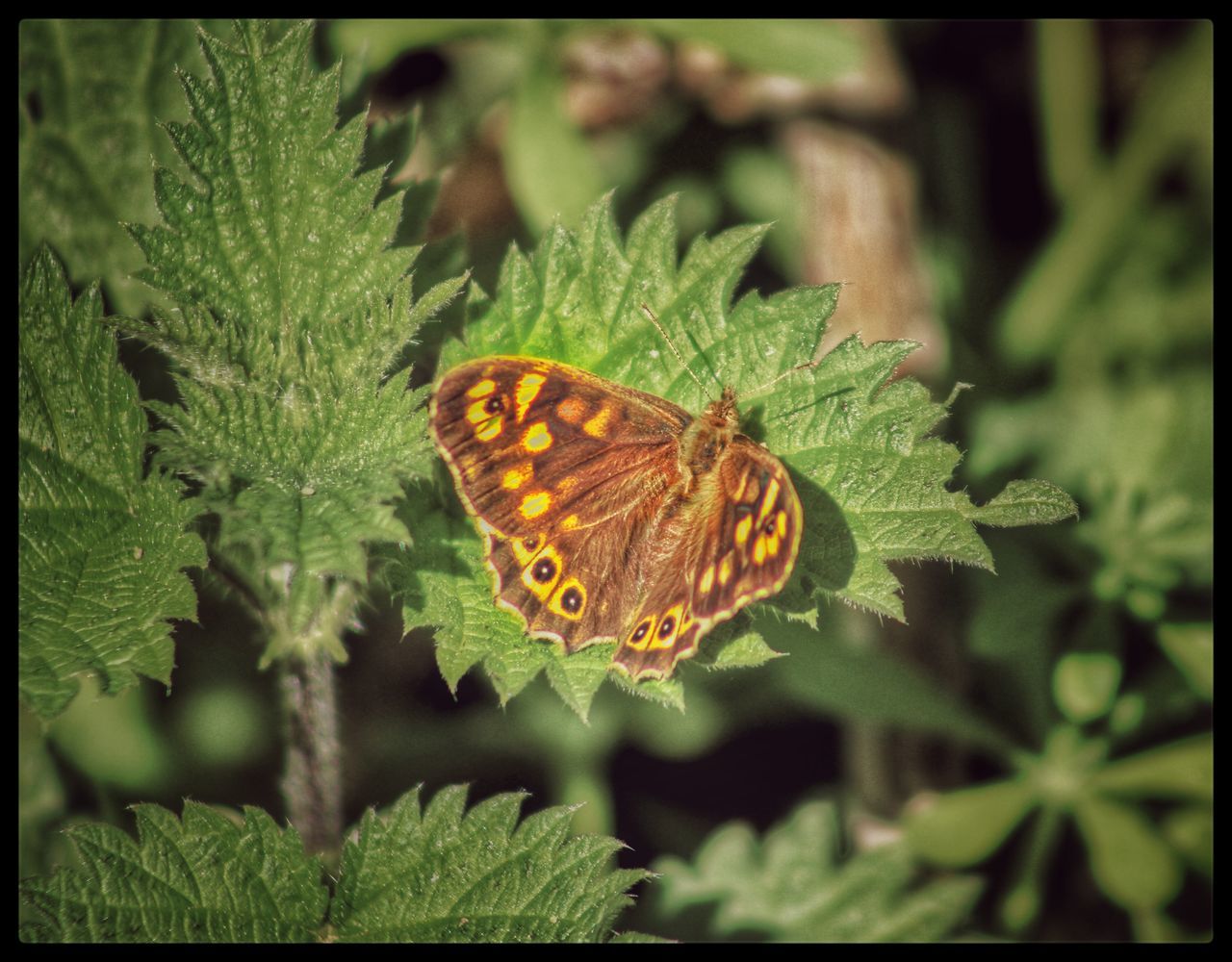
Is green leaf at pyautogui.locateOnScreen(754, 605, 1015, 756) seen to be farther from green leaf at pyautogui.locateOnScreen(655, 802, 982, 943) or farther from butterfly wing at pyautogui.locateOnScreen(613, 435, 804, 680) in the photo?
butterfly wing at pyautogui.locateOnScreen(613, 435, 804, 680)

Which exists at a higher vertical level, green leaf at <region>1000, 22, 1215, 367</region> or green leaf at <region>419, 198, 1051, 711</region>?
green leaf at <region>1000, 22, 1215, 367</region>

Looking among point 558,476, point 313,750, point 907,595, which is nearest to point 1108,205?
point 907,595

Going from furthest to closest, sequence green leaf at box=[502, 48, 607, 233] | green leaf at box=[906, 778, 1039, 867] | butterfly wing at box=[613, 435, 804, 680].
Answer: green leaf at box=[502, 48, 607, 233]
green leaf at box=[906, 778, 1039, 867]
butterfly wing at box=[613, 435, 804, 680]

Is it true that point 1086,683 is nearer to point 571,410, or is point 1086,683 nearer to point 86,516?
point 571,410

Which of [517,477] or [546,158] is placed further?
[546,158]

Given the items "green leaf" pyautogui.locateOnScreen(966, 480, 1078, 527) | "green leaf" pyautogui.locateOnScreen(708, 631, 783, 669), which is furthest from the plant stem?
"green leaf" pyautogui.locateOnScreen(966, 480, 1078, 527)

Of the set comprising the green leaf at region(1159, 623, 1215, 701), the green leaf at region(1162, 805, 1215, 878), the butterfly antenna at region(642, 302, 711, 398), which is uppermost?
the butterfly antenna at region(642, 302, 711, 398)

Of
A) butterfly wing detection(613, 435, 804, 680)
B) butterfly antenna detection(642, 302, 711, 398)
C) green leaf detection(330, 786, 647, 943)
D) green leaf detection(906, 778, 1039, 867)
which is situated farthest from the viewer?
green leaf detection(906, 778, 1039, 867)

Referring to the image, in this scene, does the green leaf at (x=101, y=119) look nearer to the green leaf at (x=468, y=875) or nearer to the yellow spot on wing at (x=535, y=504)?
→ the yellow spot on wing at (x=535, y=504)
